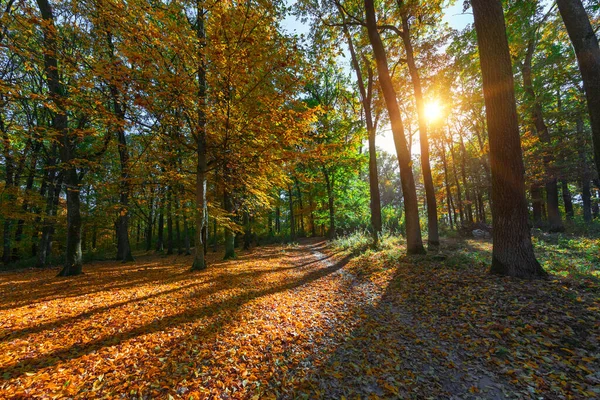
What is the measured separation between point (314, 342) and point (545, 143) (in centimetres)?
1761

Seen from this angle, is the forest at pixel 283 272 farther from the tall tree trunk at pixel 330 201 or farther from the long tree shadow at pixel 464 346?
the tall tree trunk at pixel 330 201

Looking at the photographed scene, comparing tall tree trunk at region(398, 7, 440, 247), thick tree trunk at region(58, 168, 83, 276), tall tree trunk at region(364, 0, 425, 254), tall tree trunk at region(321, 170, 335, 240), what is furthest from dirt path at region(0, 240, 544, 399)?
tall tree trunk at region(321, 170, 335, 240)

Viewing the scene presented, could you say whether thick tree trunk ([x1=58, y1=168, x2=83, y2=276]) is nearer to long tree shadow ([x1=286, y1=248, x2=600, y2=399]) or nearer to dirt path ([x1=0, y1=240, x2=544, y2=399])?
dirt path ([x1=0, y1=240, x2=544, y2=399])

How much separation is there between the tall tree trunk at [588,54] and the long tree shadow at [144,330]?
7.80 m

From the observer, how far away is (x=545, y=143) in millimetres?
13078

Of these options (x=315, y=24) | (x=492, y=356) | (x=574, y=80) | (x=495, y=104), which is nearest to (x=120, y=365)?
(x=492, y=356)

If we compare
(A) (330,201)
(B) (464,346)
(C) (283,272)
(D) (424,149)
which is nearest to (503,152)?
(B) (464,346)

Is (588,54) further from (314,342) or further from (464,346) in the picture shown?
(314,342)

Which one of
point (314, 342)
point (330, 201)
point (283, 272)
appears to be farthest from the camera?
point (330, 201)

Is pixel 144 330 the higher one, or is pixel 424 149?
pixel 424 149

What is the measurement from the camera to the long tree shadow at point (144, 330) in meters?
2.73

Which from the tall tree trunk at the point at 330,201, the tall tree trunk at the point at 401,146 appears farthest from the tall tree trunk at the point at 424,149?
the tall tree trunk at the point at 330,201

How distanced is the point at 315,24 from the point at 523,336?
12.7 m

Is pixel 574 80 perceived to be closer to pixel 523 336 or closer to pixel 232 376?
pixel 523 336
